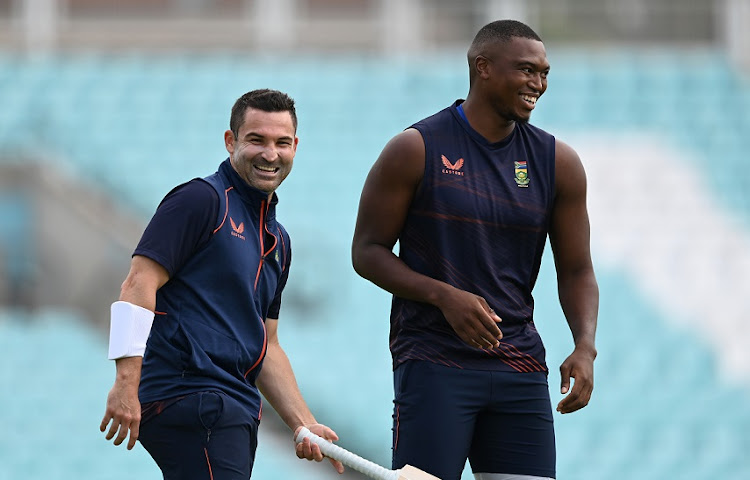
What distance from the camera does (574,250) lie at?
4.00m

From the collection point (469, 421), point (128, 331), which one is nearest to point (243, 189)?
point (128, 331)

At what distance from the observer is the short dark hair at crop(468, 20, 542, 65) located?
382 cm

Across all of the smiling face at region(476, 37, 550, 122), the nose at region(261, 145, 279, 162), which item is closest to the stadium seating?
the nose at region(261, 145, 279, 162)

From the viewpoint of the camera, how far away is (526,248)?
152 inches

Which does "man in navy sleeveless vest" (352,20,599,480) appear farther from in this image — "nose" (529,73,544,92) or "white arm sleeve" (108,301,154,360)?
"white arm sleeve" (108,301,154,360)

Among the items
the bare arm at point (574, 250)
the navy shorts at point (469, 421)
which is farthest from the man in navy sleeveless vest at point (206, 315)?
the bare arm at point (574, 250)

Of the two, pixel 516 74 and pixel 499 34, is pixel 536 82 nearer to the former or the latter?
pixel 516 74

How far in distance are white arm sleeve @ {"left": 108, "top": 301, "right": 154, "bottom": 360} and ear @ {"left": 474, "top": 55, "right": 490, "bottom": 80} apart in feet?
4.19

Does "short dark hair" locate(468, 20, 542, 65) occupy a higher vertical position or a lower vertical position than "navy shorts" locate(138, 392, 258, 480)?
higher

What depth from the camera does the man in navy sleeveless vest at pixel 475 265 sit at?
12.4ft

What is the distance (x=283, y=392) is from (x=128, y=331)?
69 cm

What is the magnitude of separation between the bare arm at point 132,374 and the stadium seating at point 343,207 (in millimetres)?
6241

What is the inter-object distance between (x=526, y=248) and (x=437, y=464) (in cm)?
73

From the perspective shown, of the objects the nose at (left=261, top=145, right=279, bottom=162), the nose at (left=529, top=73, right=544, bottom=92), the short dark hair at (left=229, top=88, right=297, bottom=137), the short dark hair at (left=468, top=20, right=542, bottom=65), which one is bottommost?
the nose at (left=261, top=145, right=279, bottom=162)
